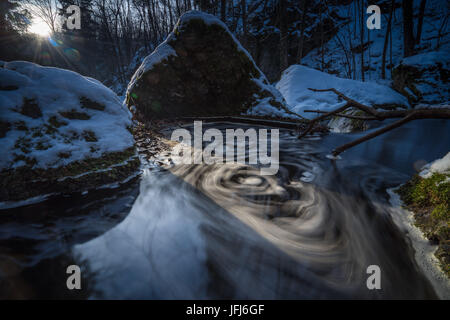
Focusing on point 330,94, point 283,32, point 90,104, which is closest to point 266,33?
point 283,32

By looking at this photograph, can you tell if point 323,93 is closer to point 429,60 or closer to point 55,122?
point 429,60

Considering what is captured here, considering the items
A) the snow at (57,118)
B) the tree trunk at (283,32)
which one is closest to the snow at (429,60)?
the tree trunk at (283,32)

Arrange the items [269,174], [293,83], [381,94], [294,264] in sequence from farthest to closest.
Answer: [293,83], [381,94], [269,174], [294,264]

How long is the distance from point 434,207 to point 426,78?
1015cm

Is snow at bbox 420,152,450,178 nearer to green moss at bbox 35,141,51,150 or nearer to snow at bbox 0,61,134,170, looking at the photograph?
snow at bbox 0,61,134,170

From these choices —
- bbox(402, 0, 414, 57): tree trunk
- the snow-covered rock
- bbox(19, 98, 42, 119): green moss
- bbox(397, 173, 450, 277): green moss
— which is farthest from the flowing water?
bbox(402, 0, 414, 57): tree trunk

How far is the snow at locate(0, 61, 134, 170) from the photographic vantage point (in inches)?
89.3

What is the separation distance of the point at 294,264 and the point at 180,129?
18.5ft

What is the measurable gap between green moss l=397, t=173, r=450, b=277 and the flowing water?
0.54ft

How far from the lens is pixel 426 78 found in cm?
797

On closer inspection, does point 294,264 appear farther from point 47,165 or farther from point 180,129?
point 180,129

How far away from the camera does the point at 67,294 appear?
3.87 feet
